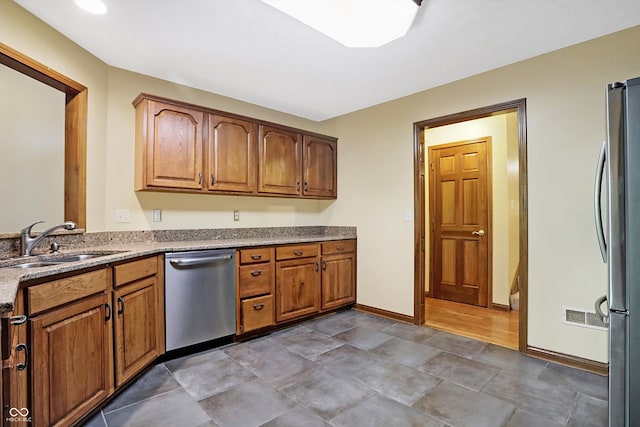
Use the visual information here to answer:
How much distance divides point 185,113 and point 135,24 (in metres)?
0.76

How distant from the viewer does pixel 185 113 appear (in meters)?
2.77

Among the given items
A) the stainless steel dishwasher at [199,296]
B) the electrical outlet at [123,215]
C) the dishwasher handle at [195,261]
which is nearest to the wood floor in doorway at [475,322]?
the stainless steel dishwasher at [199,296]

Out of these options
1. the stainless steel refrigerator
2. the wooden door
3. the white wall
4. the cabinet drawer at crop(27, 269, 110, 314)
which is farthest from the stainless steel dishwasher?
the white wall

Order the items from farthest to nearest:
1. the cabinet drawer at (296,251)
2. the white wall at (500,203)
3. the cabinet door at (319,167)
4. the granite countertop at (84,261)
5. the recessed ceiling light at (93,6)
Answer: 1. the white wall at (500,203)
2. the cabinet door at (319,167)
3. the cabinet drawer at (296,251)
4. the recessed ceiling light at (93,6)
5. the granite countertop at (84,261)

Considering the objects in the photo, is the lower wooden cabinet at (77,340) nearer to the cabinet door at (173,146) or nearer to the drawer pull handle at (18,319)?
the drawer pull handle at (18,319)

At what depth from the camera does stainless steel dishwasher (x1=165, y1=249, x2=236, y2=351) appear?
2.42 meters

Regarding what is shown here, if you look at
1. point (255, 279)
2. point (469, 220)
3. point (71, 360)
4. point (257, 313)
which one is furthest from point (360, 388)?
point (469, 220)

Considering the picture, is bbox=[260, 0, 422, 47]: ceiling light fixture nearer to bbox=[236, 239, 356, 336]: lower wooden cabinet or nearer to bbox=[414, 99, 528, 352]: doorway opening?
bbox=[414, 99, 528, 352]: doorway opening

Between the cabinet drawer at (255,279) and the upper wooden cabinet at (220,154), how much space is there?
78 cm

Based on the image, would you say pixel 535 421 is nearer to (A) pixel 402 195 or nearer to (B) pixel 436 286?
(A) pixel 402 195

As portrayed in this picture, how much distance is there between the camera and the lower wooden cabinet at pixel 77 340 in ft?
4.30

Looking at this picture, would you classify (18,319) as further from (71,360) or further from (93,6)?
(93,6)

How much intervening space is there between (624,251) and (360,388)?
1579mm

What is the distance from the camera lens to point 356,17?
1.97 metres
